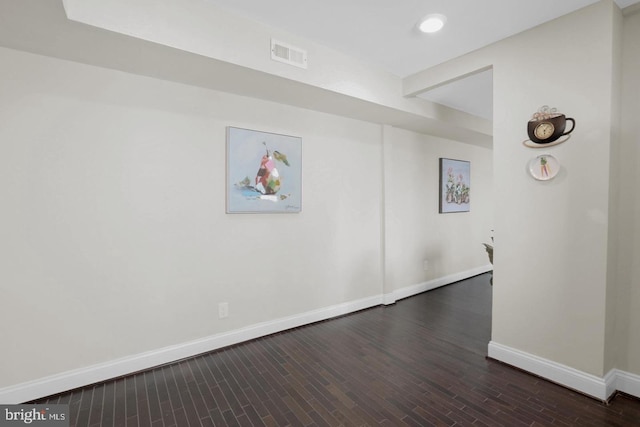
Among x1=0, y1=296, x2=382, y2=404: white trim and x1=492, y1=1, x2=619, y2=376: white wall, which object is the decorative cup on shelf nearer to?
x1=492, y1=1, x2=619, y2=376: white wall

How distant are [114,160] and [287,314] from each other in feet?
7.21

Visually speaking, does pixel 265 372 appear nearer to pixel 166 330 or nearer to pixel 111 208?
pixel 166 330

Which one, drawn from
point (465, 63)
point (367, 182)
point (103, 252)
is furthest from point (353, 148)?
point (103, 252)

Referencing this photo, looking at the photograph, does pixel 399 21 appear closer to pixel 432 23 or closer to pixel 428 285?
pixel 432 23

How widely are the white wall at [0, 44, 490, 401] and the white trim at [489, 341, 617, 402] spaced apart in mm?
1855

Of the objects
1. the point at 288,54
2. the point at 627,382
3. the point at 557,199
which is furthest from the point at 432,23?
the point at 627,382

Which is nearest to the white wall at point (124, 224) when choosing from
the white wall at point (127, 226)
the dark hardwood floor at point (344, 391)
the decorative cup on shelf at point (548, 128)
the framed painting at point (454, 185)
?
the white wall at point (127, 226)

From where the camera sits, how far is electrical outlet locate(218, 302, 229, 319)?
2758 millimetres

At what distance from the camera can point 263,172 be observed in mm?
2967

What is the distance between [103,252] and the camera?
2.24 metres

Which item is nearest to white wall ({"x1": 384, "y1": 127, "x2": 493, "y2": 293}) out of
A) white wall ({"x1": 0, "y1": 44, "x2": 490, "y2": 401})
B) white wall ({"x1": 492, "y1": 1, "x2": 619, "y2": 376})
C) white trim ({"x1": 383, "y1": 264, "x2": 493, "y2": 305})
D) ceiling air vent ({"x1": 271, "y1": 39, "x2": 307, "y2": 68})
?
white trim ({"x1": 383, "y1": 264, "x2": 493, "y2": 305})

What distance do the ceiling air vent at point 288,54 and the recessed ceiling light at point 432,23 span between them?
0.99 metres

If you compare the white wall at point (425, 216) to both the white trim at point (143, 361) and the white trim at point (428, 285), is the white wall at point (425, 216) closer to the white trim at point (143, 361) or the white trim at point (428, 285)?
the white trim at point (428, 285)

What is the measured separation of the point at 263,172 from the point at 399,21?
1786 mm
